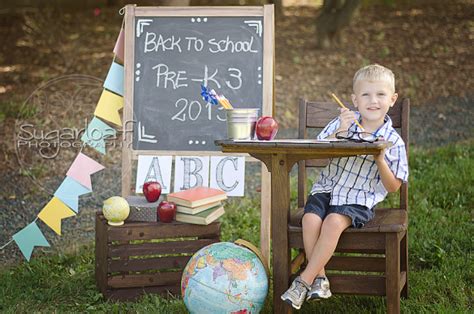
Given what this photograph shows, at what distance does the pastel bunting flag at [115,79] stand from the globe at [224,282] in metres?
1.52

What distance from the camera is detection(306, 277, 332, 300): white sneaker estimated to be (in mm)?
3852

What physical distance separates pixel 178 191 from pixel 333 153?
131cm

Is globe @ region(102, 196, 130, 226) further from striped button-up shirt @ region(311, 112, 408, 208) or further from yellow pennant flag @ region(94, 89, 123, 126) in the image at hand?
striped button-up shirt @ region(311, 112, 408, 208)

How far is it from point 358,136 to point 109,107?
5.95 feet

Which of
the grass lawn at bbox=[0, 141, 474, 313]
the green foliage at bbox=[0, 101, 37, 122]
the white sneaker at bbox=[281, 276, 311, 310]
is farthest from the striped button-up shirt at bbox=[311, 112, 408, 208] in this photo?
the green foliage at bbox=[0, 101, 37, 122]

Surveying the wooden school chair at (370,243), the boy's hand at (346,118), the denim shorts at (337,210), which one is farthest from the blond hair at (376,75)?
the denim shorts at (337,210)

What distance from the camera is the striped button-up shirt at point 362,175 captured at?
3.93 meters

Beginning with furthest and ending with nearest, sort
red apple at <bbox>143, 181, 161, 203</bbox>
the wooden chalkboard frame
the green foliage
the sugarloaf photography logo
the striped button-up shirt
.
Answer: the green foliage → the sugarloaf photography logo → the wooden chalkboard frame → red apple at <bbox>143, 181, 161, 203</bbox> → the striped button-up shirt

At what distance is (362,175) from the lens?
404cm

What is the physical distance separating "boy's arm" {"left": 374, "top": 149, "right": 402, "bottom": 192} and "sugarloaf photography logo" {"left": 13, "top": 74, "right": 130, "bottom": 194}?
3.13 m

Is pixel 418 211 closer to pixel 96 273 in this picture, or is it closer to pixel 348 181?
pixel 348 181

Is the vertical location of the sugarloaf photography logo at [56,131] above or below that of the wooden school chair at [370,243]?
above

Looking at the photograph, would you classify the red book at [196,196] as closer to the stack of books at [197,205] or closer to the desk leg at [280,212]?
the stack of books at [197,205]

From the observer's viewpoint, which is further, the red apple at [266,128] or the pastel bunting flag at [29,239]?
the pastel bunting flag at [29,239]
